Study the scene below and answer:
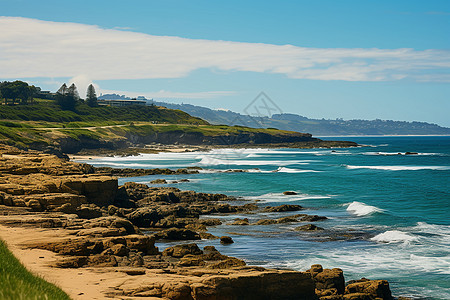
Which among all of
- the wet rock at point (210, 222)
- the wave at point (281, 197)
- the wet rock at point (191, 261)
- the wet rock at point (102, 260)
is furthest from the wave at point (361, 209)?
the wet rock at point (102, 260)

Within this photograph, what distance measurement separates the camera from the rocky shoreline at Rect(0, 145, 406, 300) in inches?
568

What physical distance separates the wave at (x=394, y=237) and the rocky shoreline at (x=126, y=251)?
411cm

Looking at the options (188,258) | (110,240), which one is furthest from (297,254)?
(110,240)

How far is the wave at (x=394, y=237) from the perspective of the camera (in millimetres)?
26737

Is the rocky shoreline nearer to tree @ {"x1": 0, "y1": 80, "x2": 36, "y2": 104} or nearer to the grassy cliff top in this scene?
the grassy cliff top

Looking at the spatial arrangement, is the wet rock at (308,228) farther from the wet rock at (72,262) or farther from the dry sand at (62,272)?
the wet rock at (72,262)

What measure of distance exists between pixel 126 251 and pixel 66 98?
180 meters

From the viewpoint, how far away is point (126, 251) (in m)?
19.2

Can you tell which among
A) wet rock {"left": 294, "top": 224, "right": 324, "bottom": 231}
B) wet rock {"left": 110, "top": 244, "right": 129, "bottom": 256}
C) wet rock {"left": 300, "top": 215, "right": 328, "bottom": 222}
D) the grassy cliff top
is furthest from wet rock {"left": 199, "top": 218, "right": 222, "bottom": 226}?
the grassy cliff top

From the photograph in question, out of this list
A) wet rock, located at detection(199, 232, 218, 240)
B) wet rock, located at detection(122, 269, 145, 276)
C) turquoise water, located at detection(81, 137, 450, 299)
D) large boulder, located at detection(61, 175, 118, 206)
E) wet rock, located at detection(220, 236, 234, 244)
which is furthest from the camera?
large boulder, located at detection(61, 175, 118, 206)

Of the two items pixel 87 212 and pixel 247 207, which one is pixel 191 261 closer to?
pixel 87 212

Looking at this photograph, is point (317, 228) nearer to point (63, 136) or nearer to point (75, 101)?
point (63, 136)

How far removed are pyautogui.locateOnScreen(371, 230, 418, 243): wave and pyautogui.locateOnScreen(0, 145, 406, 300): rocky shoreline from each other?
4111 millimetres

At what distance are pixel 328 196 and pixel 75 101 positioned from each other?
540 ft
